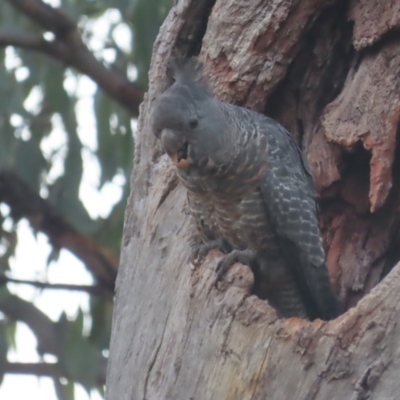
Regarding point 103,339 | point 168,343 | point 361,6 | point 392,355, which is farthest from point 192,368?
point 103,339

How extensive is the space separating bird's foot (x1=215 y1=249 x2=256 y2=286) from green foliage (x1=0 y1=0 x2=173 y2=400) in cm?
199

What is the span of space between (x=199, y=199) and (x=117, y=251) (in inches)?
89.1

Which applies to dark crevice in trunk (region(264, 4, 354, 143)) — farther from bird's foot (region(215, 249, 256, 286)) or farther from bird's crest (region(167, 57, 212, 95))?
bird's foot (region(215, 249, 256, 286))

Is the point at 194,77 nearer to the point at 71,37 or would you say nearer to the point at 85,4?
the point at 71,37

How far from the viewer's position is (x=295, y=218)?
2980 mm

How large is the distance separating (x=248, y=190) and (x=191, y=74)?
1.50 ft

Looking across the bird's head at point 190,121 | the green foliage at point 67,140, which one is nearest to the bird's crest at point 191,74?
the bird's head at point 190,121

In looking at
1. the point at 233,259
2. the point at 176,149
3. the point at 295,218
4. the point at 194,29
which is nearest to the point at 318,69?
the point at 194,29

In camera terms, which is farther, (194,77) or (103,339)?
(103,339)

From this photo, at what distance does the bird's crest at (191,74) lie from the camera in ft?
9.30

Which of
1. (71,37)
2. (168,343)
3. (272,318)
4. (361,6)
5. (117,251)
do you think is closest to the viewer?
(272,318)

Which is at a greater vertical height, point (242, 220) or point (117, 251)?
point (117, 251)

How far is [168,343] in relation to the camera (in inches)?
106

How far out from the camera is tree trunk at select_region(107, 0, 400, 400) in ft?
7.95
